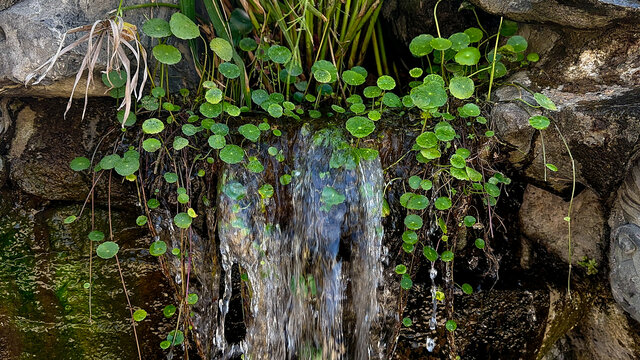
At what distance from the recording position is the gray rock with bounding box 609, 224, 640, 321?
163cm

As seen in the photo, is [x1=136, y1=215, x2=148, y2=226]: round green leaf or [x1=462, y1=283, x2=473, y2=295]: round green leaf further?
[x1=462, y1=283, x2=473, y2=295]: round green leaf

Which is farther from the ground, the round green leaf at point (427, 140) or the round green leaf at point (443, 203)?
the round green leaf at point (427, 140)

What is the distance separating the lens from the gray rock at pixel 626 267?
1.63m

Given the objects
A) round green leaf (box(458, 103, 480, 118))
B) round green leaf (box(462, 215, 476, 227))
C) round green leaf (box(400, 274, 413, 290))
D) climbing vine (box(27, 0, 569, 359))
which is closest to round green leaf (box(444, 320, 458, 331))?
climbing vine (box(27, 0, 569, 359))

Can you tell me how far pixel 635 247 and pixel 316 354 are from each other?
1132mm

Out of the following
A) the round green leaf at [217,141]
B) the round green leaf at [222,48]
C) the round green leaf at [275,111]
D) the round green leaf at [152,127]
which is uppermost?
the round green leaf at [222,48]

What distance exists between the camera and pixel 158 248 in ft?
5.67

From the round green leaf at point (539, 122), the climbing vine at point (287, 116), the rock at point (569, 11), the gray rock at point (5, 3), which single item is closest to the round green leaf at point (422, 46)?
the climbing vine at point (287, 116)

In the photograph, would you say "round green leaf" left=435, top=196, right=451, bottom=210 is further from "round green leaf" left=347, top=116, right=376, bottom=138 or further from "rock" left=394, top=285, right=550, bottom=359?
"rock" left=394, top=285, right=550, bottom=359

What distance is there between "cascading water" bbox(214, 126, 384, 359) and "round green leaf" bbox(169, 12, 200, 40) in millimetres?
470

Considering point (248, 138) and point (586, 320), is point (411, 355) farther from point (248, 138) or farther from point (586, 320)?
point (248, 138)

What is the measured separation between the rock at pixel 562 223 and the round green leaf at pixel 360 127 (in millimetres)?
746

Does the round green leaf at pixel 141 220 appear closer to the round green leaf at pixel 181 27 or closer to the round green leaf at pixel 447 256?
the round green leaf at pixel 181 27

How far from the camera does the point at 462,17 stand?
6.77 feet
